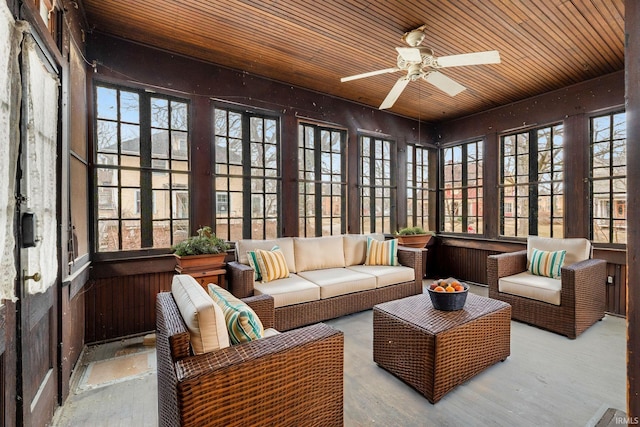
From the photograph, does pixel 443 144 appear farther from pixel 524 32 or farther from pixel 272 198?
pixel 272 198

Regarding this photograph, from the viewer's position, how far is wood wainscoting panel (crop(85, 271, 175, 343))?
2906mm

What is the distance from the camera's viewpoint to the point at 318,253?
3936 millimetres

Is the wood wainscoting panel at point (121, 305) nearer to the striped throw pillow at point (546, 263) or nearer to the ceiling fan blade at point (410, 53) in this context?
the ceiling fan blade at point (410, 53)

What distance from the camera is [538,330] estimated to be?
3.14 metres

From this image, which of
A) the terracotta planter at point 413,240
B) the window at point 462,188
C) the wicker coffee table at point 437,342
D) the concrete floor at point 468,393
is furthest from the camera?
the window at point 462,188

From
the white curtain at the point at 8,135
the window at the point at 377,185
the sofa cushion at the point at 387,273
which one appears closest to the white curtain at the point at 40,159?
the white curtain at the point at 8,135

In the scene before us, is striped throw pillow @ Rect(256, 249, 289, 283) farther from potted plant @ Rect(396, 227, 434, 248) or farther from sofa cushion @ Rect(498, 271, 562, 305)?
sofa cushion @ Rect(498, 271, 562, 305)

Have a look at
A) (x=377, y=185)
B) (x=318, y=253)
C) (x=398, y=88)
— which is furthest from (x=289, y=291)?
(x=377, y=185)

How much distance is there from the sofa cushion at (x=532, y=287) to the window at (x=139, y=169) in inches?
154

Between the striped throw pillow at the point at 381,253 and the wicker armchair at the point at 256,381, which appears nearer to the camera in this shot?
the wicker armchair at the point at 256,381

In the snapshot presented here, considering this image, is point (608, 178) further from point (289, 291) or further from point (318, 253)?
point (289, 291)

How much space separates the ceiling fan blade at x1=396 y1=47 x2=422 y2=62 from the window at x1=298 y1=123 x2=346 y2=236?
2.21 metres

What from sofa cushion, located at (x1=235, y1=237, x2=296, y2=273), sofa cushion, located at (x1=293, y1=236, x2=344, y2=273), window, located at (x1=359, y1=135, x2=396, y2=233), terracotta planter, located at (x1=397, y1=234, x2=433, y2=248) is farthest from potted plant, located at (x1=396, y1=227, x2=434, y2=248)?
sofa cushion, located at (x1=235, y1=237, x2=296, y2=273)

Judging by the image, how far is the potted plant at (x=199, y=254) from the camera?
300 centimetres
